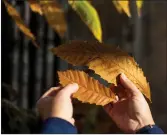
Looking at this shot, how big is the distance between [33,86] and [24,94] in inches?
1.8

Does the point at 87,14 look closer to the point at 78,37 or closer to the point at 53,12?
the point at 53,12

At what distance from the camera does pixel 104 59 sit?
0.31 m

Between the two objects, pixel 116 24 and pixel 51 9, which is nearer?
pixel 51 9

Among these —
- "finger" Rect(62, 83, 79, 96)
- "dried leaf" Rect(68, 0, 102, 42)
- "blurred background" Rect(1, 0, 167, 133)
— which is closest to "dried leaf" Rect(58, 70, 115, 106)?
"finger" Rect(62, 83, 79, 96)

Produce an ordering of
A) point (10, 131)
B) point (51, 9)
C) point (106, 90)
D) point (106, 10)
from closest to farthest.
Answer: point (106, 90) → point (51, 9) → point (10, 131) → point (106, 10)

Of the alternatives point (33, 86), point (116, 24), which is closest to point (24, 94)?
point (33, 86)

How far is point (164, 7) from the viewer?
5.06 feet

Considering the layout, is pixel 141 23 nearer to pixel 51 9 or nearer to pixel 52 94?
pixel 51 9

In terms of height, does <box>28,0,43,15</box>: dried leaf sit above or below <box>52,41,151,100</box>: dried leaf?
above

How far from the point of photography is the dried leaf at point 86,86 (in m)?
0.30

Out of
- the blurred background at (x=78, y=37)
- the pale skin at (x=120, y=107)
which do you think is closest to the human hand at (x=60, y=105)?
the pale skin at (x=120, y=107)

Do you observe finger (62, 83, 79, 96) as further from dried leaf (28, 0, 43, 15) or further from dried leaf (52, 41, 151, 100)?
dried leaf (28, 0, 43, 15)

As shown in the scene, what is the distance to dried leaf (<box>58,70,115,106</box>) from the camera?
30 cm

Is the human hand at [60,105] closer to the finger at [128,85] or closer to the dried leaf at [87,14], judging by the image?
the finger at [128,85]
